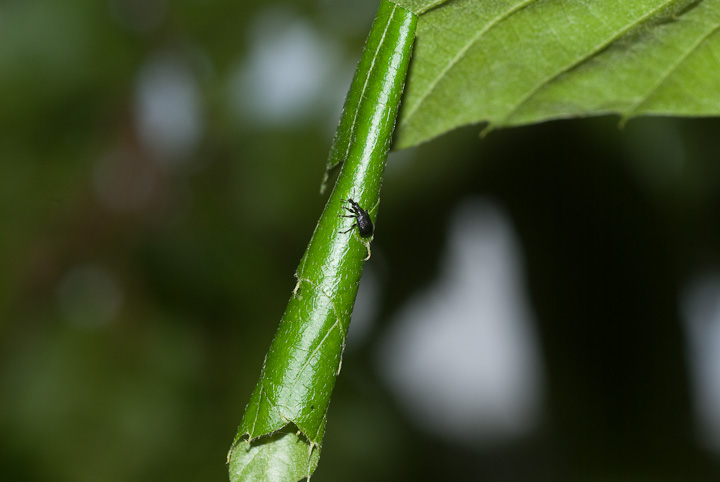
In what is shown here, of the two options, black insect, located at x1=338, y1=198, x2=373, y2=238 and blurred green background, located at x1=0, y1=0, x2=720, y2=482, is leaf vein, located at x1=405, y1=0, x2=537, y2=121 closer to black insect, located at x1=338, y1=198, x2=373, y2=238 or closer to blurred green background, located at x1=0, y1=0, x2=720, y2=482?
black insect, located at x1=338, y1=198, x2=373, y2=238

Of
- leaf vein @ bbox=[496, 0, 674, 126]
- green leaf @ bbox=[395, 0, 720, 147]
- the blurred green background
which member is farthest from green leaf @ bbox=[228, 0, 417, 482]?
the blurred green background

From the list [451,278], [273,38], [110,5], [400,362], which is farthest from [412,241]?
[110,5]

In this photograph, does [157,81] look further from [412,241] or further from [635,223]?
[635,223]

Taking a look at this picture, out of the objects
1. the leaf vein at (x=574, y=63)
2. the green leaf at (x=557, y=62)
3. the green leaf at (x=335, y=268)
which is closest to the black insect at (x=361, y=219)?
the green leaf at (x=335, y=268)

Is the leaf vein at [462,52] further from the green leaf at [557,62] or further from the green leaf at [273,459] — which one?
the green leaf at [273,459]

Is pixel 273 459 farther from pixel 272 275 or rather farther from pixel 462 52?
pixel 272 275

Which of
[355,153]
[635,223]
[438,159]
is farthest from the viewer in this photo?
[438,159]

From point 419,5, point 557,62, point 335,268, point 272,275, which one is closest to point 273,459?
point 335,268
